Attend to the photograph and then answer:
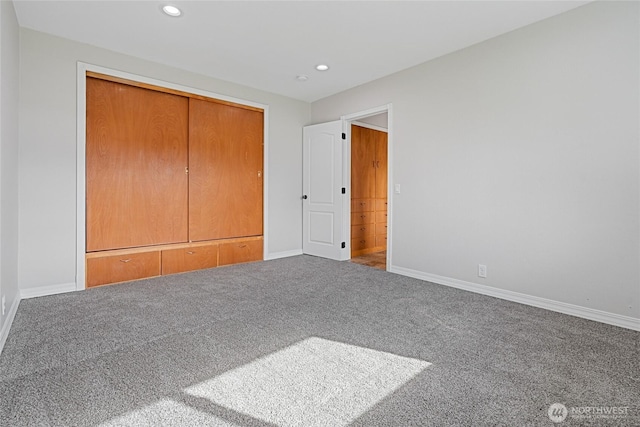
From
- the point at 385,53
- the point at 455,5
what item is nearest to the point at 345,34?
the point at 385,53

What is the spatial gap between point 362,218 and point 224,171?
2295mm

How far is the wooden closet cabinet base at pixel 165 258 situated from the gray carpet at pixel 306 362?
1.35ft

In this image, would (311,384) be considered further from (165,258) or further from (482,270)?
(165,258)

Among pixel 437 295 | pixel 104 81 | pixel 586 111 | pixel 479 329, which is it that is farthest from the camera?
pixel 104 81

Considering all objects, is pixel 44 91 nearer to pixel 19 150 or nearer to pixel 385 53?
pixel 19 150

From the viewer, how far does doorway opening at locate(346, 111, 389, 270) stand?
5.11m

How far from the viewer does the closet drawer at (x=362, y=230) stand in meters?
5.19

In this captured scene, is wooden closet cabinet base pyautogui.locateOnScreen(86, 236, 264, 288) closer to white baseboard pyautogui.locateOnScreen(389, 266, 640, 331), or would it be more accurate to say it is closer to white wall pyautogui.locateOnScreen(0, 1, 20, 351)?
A: white wall pyautogui.locateOnScreen(0, 1, 20, 351)

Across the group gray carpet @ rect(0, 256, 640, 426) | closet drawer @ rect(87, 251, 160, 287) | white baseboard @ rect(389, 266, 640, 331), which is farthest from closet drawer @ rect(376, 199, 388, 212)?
closet drawer @ rect(87, 251, 160, 287)

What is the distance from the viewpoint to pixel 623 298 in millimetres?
2396

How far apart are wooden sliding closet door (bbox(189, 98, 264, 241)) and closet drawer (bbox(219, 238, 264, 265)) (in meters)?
0.12

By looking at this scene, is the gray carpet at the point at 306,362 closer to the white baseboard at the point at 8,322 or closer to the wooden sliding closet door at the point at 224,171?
the white baseboard at the point at 8,322

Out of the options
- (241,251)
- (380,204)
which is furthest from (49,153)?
(380,204)

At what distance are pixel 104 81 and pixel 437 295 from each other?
401cm
